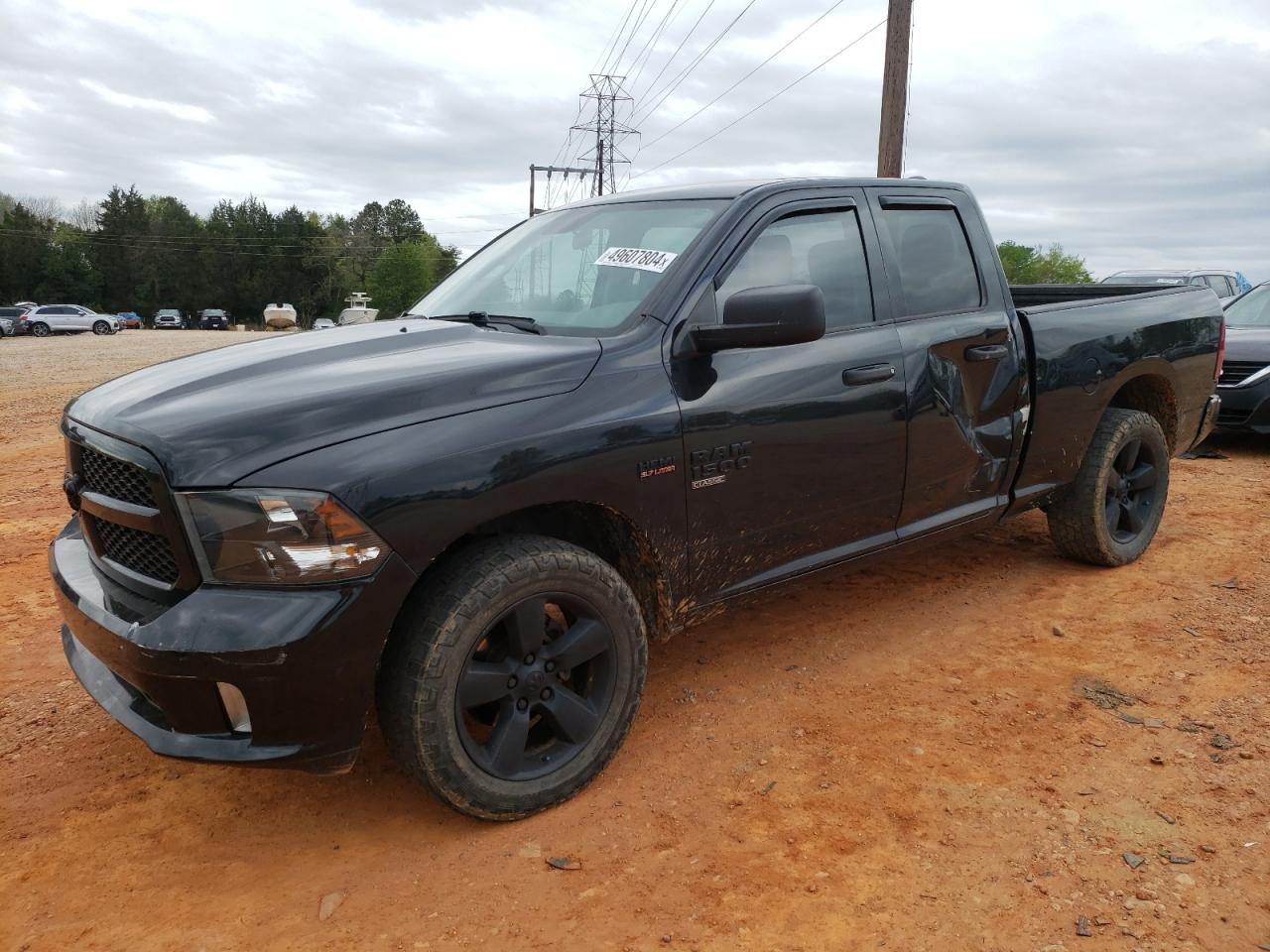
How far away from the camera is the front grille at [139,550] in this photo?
2438mm

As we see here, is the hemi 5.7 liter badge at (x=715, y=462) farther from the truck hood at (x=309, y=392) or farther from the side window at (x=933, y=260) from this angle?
the side window at (x=933, y=260)

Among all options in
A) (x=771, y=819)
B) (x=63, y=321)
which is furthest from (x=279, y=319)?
(x=771, y=819)

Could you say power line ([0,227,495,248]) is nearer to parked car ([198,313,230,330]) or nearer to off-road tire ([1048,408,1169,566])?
parked car ([198,313,230,330])

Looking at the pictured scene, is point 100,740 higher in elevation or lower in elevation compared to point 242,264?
lower

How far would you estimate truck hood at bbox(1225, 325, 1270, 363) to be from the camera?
8.74 metres

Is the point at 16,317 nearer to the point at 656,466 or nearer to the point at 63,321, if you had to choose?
the point at 63,321

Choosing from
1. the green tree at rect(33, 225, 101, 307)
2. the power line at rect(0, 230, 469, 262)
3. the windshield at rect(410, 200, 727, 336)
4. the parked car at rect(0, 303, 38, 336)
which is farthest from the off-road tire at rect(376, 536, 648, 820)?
the power line at rect(0, 230, 469, 262)

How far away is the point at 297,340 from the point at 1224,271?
66.0 feet

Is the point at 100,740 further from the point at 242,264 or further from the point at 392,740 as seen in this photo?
the point at 242,264

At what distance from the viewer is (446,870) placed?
261 cm

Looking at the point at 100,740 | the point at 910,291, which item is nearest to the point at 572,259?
the point at 910,291

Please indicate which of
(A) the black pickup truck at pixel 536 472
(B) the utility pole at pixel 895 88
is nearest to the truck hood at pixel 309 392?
(A) the black pickup truck at pixel 536 472

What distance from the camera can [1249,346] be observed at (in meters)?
8.88

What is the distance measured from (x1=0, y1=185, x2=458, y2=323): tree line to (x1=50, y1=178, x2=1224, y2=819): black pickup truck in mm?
76676
